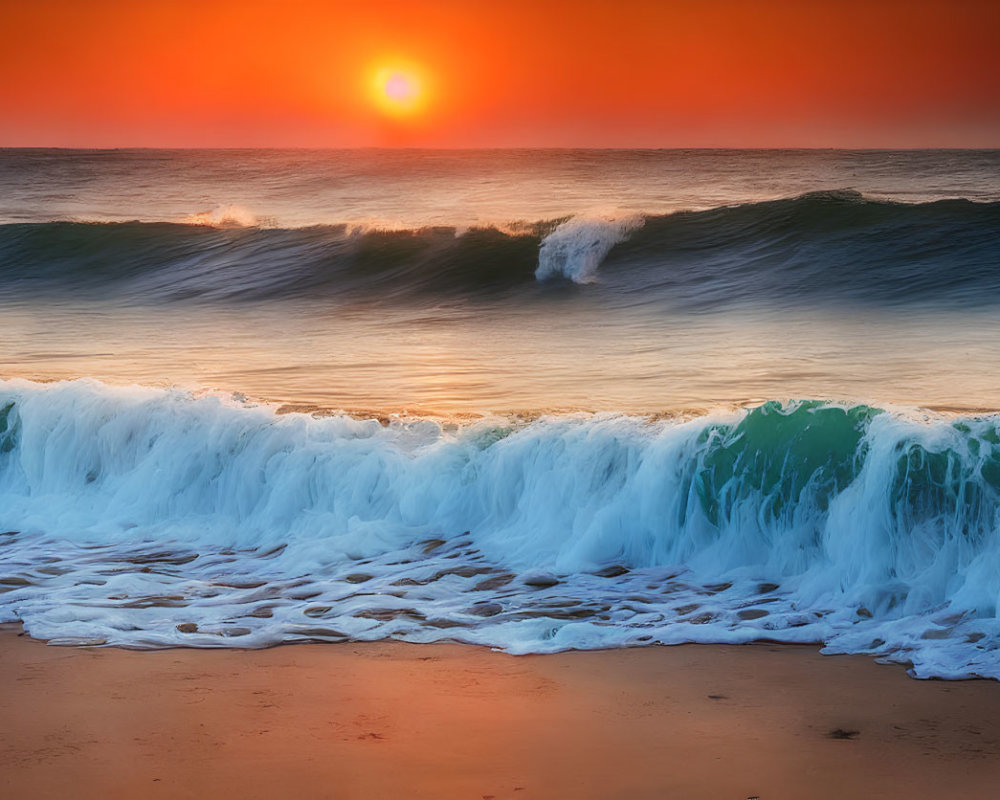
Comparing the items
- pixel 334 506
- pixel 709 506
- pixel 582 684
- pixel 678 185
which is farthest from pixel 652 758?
pixel 678 185

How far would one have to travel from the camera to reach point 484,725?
4.02m

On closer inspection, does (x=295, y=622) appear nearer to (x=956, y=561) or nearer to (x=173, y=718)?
(x=173, y=718)

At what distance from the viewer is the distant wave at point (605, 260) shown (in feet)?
50.8

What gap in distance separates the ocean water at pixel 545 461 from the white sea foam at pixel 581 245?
625mm

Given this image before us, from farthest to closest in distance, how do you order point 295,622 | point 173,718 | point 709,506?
point 709,506 < point 295,622 < point 173,718

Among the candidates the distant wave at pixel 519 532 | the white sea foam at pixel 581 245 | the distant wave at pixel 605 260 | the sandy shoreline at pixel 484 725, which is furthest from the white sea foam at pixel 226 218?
the sandy shoreline at pixel 484 725

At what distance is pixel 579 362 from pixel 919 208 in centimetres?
948

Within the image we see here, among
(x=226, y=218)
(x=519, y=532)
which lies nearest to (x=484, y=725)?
(x=519, y=532)

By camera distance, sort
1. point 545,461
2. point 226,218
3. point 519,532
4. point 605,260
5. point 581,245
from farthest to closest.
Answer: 1. point 226,218
2. point 581,245
3. point 605,260
4. point 545,461
5. point 519,532

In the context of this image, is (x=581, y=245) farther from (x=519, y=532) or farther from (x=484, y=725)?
(x=484, y=725)

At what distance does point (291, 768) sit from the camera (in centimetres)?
367

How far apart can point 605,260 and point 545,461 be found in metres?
11.8

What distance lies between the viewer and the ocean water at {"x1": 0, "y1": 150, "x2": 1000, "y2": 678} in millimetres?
5328

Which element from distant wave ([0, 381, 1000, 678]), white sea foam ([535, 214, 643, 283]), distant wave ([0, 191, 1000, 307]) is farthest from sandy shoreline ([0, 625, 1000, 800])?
white sea foam ([535, 214, 643, 283])
